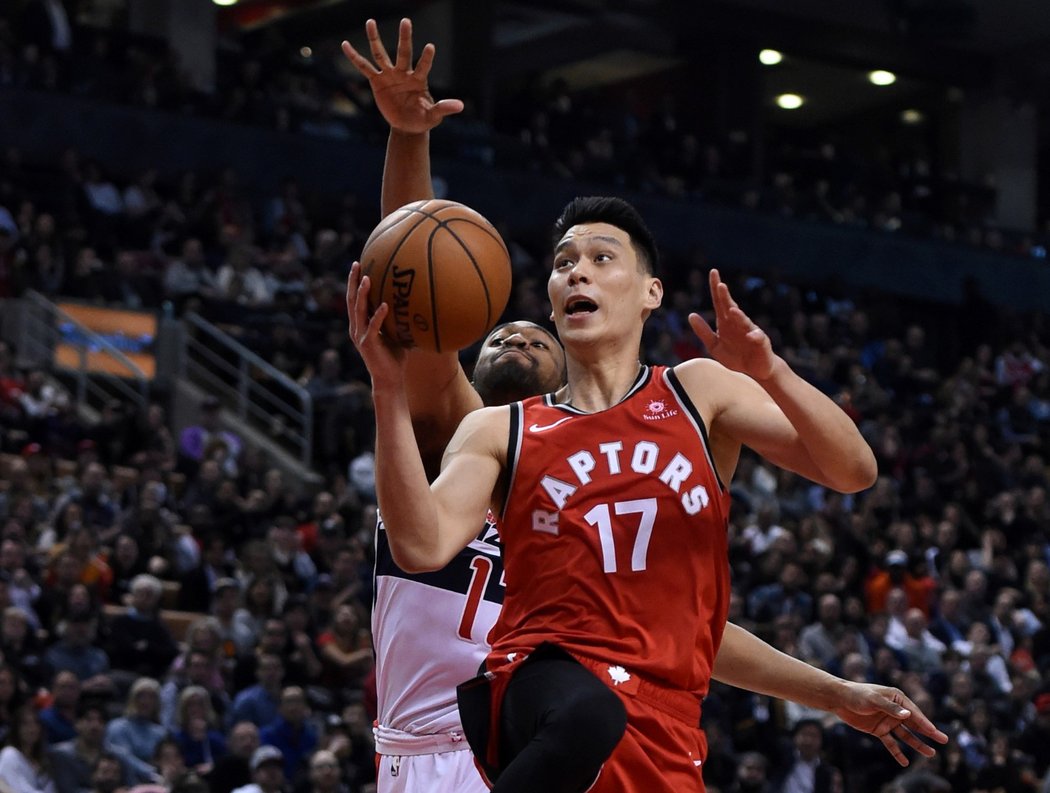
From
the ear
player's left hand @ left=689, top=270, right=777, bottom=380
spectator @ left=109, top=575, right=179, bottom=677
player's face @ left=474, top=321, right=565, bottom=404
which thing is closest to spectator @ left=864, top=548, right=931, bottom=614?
spectator @ left=109, top=575, right=179, bottom=677

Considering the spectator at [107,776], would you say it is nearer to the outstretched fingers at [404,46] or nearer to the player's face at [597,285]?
the outstretched fingers at [404,46]

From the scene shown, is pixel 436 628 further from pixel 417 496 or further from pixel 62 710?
pixel 62 710

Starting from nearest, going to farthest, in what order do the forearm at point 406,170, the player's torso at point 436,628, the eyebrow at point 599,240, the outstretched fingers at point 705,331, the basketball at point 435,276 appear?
the outstretched fingers at point 705,331
the basketball at point 435,276
the eyebrow at point 599,240
the player's torso at point 436,628
the forearm at point 406,170

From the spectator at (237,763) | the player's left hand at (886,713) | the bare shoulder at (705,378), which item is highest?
the bare shoulder at (705,378)

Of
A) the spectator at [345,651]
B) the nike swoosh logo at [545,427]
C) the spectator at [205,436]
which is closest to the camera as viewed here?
the nike swoosh logo at [545,427]

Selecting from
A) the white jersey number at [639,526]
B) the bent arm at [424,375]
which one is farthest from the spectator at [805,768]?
the white jersey number at [639,526]

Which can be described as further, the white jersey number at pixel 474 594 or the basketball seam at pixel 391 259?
the white jersey number at pixel 474 594

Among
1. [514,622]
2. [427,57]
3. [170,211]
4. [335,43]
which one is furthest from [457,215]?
[335,43]

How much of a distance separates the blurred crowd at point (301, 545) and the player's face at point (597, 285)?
5.66 m

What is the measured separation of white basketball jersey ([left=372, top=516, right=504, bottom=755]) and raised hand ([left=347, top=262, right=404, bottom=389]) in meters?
1.05

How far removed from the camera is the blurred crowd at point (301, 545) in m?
10.4

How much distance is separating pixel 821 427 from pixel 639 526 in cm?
45

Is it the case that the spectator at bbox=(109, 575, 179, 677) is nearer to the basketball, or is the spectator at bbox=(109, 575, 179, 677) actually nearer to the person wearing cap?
the person wearing cap

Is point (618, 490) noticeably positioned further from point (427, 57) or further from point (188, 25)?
point (188, 25)
